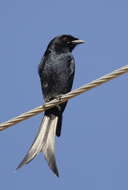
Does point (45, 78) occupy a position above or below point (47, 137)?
above

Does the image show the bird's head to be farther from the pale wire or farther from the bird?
the pale wire

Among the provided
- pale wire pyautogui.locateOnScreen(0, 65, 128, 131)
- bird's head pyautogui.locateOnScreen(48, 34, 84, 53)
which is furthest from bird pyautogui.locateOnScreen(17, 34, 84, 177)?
pale wire pyautogui.locateOnScreen(0, 65, 128, 131)

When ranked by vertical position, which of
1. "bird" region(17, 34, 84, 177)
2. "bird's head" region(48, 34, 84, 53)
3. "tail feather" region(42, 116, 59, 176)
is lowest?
"tail feather" region(42, 116, 59, 176)

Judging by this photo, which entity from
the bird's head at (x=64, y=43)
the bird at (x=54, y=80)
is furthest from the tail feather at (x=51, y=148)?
the bird's head at (x=64, y=43)

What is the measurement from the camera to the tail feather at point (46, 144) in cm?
477

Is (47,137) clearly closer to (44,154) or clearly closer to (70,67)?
(44,154)

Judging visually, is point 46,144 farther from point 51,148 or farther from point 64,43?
point 64,43

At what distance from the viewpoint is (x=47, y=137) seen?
5.48 metres

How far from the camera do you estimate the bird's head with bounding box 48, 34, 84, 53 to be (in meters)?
6.83

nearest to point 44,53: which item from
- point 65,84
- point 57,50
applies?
point 57,50

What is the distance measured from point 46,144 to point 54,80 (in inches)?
49.0

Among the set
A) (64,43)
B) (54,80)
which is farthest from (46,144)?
(64,43)

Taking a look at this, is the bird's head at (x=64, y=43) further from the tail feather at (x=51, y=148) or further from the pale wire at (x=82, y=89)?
the pale wire at (x=82, y=89)

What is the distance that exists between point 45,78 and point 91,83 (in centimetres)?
235
